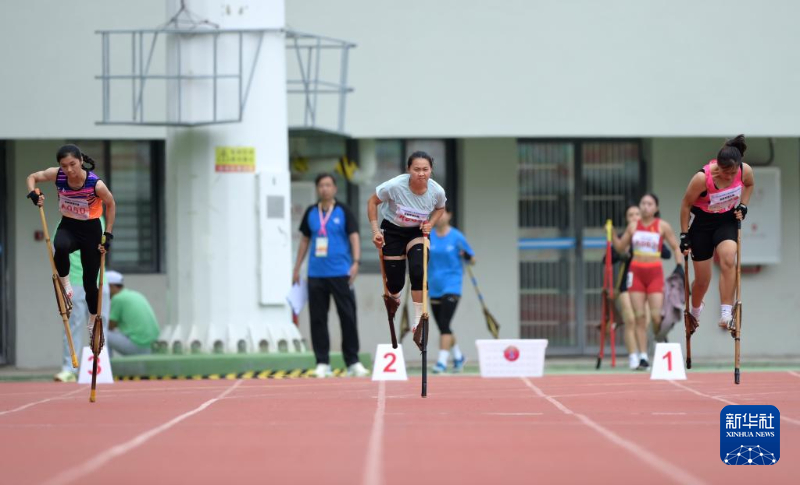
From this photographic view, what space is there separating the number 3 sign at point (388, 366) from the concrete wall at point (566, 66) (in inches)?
217

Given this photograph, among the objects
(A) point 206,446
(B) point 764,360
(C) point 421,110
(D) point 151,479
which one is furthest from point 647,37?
(D) point 151,479

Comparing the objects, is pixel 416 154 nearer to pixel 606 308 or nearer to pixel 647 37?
pixel 606 308

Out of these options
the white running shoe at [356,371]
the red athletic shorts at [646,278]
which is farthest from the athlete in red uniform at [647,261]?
the white running shoe at [356,371]

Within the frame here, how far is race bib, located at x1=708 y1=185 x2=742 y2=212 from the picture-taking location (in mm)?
13695

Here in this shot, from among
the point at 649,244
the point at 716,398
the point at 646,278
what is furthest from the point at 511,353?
the point at 716,398

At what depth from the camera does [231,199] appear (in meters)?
18.6

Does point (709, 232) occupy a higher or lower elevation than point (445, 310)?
higher

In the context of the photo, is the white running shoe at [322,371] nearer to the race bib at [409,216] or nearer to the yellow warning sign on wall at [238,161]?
the yellow warning sign on wall at [238,161]

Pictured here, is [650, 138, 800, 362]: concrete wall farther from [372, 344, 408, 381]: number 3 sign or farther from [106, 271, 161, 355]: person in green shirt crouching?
[106, 271, 161, 355]: person in green shirt crouching

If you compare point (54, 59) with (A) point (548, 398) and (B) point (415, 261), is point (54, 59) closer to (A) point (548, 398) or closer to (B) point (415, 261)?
(B) point (415, 261)

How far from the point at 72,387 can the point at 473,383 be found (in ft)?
13.9

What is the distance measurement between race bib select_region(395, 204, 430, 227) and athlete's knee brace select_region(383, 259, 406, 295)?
380mm

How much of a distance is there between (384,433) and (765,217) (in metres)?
13.6

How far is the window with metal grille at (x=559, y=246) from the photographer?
22984 millimetres
